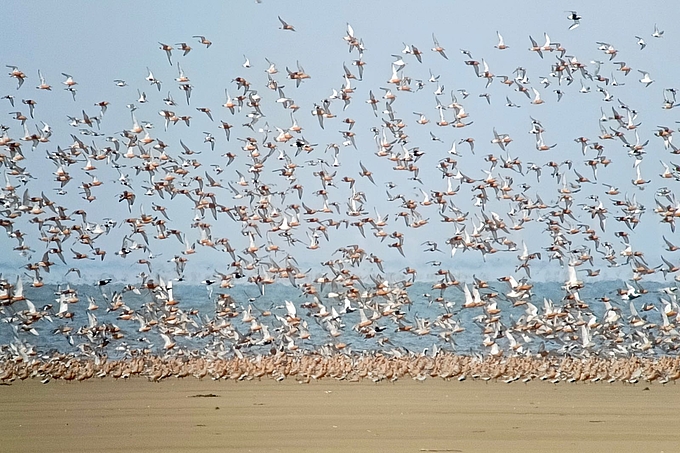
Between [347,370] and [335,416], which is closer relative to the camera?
[335,416]

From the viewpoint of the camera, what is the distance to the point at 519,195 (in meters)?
16.0

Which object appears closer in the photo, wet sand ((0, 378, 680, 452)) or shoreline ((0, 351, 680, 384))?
wet sand ((0, 378, 680, 452))

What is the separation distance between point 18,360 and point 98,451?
6210mm

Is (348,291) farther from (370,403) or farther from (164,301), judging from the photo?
(370,403)

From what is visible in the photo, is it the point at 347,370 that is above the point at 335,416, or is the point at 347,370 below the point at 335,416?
above

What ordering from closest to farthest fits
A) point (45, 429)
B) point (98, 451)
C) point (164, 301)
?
point (98, 451), point (45, 429), point (164, 301)

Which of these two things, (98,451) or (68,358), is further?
(68,358)

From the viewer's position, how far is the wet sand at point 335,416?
9.87 metres

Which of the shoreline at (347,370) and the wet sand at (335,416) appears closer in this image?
the wet sand at (335,416)

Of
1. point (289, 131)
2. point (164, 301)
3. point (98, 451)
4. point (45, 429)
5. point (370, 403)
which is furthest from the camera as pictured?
point (289, 131)

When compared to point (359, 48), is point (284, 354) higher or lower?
lower

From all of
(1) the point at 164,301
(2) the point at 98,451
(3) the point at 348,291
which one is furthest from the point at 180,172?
(2) the point at 98,451

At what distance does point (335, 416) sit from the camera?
1117cm

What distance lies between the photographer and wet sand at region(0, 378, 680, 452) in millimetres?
9867
